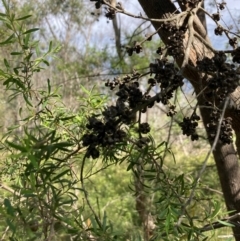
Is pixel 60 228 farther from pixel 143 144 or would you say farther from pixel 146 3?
pixel 146 3

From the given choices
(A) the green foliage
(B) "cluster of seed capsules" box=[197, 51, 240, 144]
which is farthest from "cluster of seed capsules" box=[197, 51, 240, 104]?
(A) the green foliage

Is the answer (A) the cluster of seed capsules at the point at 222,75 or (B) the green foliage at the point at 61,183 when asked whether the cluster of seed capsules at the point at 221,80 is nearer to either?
(A) the cluster of seed capsules at the point at 222,75

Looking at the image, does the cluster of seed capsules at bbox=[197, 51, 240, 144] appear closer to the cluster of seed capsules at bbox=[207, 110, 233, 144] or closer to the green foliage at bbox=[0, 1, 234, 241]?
the cluster of seed capsules at bbox=[207, 110, 233, 144]

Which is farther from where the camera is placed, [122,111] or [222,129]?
[222,129]

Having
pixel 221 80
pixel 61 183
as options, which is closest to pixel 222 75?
pixel 221 80

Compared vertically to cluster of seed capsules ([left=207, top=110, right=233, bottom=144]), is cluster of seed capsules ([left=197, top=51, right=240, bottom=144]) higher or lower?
higher

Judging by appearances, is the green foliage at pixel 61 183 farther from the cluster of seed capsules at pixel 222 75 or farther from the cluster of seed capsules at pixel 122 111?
the cluster of seed capsules at pixel 222 75

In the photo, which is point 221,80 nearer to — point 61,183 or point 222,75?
point 222,75

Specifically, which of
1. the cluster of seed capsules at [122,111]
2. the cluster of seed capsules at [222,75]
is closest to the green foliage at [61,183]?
the cluster of seed capsules at [122,111]

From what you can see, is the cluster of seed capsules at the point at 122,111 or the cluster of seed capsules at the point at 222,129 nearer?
the cluster of seed capsules at the point at 122,111

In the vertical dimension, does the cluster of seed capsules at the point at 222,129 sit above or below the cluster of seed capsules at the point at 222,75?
below

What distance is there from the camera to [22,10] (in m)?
3.08

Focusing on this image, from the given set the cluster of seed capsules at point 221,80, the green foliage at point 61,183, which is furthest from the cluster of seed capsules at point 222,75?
the green foliage at point 61,183

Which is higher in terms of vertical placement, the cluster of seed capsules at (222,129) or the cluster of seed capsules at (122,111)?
the cluster of seed capsules at (122,111)
